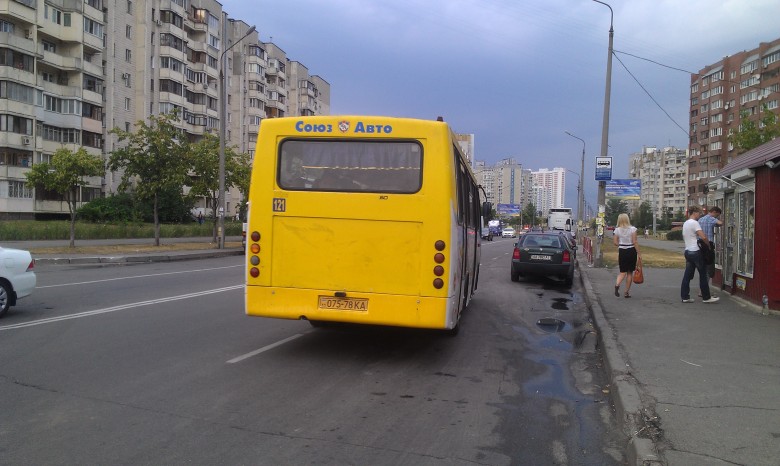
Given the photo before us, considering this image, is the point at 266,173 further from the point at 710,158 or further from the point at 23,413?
the point at 710,158

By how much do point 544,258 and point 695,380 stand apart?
10.7m

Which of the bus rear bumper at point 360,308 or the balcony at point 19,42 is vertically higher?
the balcony at point 19,42

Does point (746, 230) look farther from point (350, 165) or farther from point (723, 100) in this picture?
point (723, 100)

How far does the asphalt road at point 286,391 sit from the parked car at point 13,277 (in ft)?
1.26

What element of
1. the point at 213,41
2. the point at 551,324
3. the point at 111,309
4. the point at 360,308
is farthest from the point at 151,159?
the point at 213,41

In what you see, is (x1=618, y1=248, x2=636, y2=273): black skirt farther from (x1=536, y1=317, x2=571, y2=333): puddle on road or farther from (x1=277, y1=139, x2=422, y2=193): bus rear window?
(x1=277, y1=139, x2=422, y2=193): bus rear window

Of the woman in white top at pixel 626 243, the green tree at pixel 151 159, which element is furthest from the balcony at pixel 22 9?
the woman in white top at pixel 626 243

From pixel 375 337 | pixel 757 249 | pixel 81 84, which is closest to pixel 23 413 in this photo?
pixel 375 337

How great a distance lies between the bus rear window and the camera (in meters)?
6.83

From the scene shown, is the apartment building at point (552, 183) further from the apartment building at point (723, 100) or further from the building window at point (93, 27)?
the building window at point (93, 27)

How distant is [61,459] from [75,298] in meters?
8.52

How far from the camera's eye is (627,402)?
A: 207 inches

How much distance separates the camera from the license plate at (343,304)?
6.80m

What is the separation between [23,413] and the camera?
16.3ft
